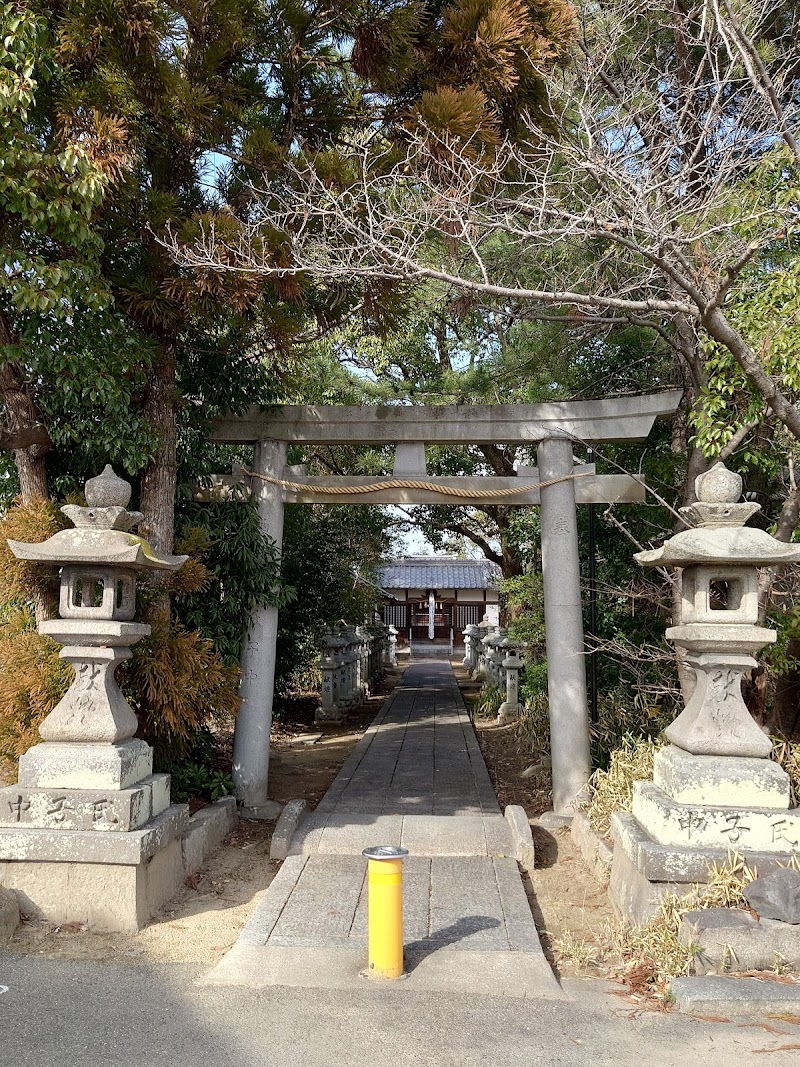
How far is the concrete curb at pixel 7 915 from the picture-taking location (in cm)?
454

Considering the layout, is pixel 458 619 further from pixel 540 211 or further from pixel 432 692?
pixel 540 211

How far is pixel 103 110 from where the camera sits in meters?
5.38

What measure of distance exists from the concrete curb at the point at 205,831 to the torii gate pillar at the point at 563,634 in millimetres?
2969

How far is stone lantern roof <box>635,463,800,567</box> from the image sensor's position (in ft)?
15.6

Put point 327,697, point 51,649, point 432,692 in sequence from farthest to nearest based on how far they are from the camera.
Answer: point 432,692 → point 327,697 → point 51,649

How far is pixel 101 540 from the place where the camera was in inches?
201

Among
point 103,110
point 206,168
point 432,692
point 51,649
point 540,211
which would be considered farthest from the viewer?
point 432,692

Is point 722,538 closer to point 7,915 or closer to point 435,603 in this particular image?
point 7,915

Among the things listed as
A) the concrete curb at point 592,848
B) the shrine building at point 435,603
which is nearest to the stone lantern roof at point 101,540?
the concrete curb at point 592,848

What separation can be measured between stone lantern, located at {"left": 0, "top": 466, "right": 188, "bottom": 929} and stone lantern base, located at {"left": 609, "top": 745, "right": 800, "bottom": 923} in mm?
3003

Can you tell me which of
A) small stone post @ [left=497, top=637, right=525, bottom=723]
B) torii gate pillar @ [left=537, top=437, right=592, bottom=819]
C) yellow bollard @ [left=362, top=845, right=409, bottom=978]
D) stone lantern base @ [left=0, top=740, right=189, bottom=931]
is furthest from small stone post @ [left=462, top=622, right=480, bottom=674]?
yellow bollard @ [left=362, top=845, right=409, bottom=978]

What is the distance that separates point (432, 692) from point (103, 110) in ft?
49.0

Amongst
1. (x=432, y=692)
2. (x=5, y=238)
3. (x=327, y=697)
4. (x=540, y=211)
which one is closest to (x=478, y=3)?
(x=540, y=211)

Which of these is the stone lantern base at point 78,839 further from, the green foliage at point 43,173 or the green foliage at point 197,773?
the green foliage at point 43,173
